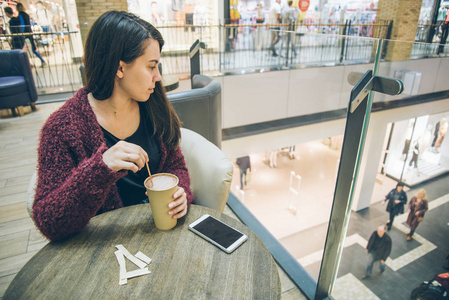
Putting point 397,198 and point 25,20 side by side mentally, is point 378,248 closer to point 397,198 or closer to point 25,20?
point 397,198

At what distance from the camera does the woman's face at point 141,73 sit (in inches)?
42.6

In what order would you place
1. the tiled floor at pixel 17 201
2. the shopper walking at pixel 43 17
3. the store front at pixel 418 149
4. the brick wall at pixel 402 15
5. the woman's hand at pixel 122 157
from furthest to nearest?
the brick wall at pixel 402 15 → the shopper walking at pixel 43 17 → the store front at pixel 418 149 → the tiled floor at pixel 17 201 → the woman's hand at pixel 122 157

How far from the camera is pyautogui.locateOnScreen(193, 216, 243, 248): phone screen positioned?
0.95 meters

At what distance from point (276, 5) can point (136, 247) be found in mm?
9149

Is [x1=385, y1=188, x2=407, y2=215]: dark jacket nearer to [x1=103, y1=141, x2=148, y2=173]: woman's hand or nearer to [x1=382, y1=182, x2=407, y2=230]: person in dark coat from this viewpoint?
[x1=382, y1=182, x2=407, y2=230]: person in dark coat

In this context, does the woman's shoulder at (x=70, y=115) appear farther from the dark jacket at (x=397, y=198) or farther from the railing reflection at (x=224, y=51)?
the dark jacket at (x=397, y=198)

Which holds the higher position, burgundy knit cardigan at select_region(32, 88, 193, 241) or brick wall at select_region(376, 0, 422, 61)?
brick wall at select_region(376, 0, 422, 61)

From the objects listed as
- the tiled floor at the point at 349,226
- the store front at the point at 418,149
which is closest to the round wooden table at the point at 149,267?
the store front at the point at 418,149

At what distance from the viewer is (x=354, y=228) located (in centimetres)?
726

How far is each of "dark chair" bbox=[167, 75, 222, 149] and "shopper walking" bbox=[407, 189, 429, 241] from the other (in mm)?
5203

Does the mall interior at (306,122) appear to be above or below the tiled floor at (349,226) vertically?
above

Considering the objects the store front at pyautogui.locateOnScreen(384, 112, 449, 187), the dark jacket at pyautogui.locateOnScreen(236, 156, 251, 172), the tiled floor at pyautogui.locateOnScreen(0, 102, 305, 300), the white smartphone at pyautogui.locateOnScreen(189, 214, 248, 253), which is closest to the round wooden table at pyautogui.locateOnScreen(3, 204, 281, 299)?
the white smartphone at pyautogui.locateOnScreen(189, 214, 248, 253)

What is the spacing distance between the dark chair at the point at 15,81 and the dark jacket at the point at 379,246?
638 centimetres

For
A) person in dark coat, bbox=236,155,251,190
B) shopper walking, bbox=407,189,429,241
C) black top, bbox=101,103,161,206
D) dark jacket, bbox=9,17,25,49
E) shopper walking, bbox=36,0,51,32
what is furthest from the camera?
person in dark coat, bbox=236,155,251,190
